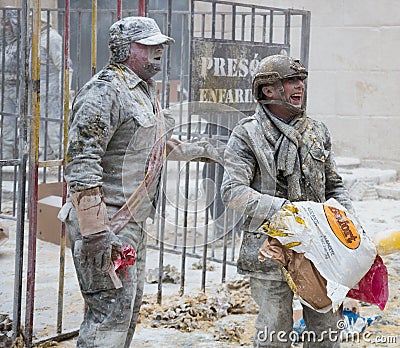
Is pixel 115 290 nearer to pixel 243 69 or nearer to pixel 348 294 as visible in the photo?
pixel 348 294

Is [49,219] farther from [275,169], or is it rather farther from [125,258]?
[275,169]

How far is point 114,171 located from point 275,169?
30.6 inches

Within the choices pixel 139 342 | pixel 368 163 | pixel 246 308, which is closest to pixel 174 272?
pixel 246 308

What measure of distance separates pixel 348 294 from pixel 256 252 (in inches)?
19.4

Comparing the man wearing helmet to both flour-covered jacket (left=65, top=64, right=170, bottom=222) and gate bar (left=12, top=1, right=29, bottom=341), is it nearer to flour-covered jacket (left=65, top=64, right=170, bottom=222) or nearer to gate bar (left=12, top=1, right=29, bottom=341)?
flour-covered jacket (left=65, top=64, right=170, bottom=222)

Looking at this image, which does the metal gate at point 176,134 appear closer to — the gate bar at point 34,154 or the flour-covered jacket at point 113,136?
the gate bar at point 34,154

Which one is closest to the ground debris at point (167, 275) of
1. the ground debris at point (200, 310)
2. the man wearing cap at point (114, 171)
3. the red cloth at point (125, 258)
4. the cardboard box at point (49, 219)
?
the ground debris at point (200, 310)

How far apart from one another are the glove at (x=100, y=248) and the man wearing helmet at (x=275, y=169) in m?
0.60

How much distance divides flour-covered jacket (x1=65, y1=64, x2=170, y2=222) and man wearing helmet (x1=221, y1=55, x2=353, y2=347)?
1.35 ft

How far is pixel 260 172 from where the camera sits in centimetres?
375

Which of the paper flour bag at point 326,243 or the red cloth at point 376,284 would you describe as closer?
the paper flour bag at point 326,243

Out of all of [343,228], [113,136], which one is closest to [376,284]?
[343,228]

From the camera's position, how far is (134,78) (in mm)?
3729

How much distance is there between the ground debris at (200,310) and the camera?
5.25 meters
